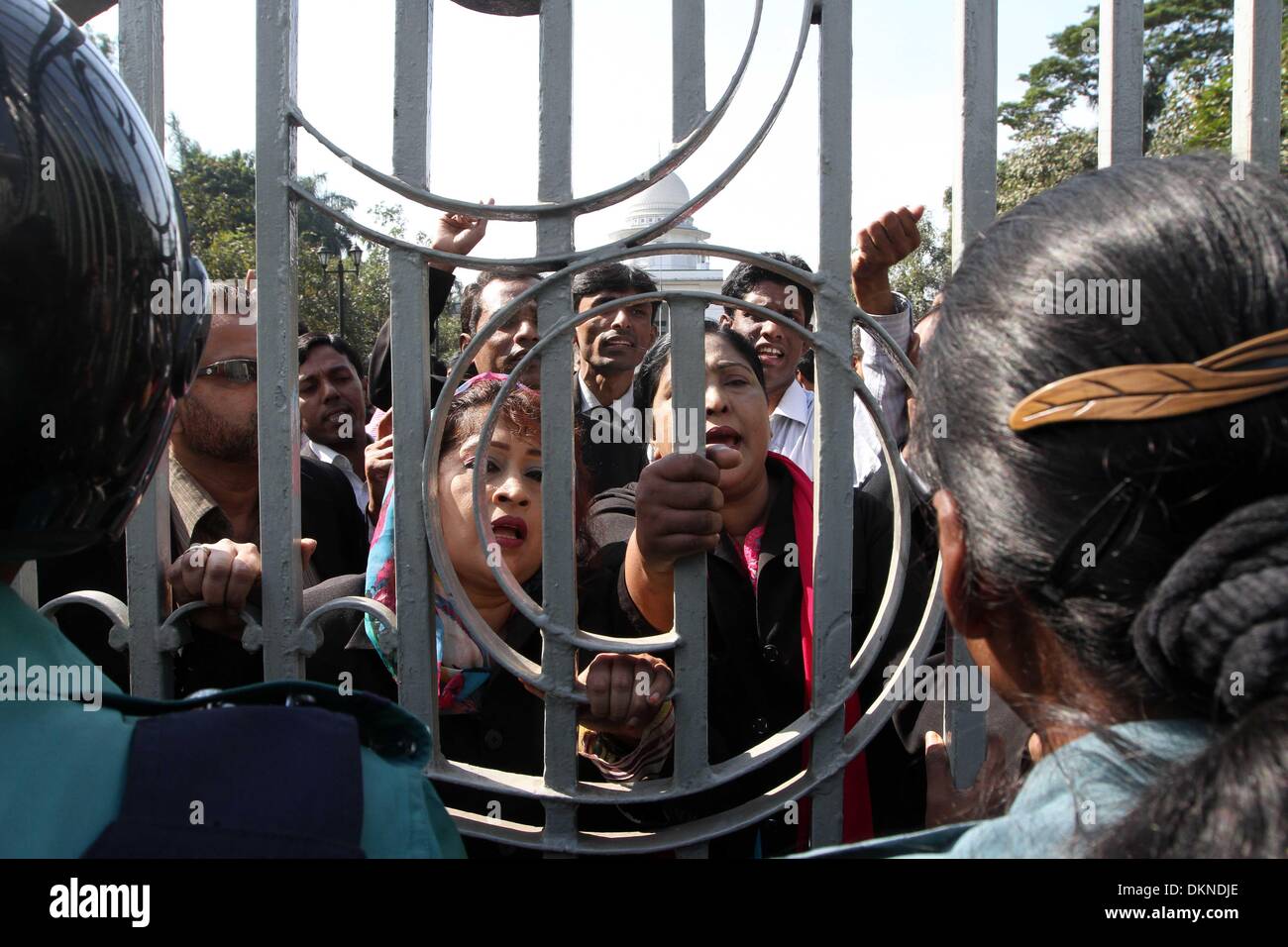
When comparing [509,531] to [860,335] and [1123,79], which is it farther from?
[860,335]

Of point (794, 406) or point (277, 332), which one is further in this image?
point (794, 406)

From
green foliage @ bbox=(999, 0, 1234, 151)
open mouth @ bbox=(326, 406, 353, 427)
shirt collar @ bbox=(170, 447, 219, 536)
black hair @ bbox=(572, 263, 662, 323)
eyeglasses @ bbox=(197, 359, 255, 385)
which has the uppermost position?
green foliage @ bbox=(999, 0, 1234, 151)

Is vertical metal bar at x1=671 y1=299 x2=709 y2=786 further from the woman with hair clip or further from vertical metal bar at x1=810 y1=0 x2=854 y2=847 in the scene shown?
the woman with hair clip

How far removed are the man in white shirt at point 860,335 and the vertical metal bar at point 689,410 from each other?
39cm

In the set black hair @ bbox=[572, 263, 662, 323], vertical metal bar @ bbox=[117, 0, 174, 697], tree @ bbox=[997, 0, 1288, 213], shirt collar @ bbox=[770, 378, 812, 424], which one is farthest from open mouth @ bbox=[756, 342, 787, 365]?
tree @ bbox=[997, 0, 1288, 213]

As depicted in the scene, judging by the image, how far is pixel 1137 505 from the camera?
0.86 meters

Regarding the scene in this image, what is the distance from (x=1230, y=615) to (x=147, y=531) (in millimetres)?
1551

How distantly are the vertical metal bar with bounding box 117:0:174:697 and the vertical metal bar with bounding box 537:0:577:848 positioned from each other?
608 mm

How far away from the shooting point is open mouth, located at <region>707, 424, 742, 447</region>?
2464 mm

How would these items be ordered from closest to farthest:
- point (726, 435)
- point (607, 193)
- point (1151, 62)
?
point (607, 193) < point (726, 435) < point (1151, 62)

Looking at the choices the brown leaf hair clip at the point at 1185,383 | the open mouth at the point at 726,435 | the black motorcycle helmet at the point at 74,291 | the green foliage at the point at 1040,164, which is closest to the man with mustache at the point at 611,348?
the open mouth at the point at 726,435

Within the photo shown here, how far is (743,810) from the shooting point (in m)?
1.71

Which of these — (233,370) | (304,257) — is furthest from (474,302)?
(304,257)
